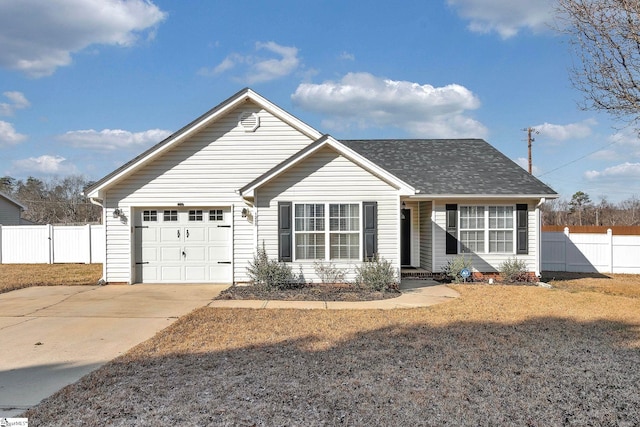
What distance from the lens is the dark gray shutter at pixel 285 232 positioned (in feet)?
36.5

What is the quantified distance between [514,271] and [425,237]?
2.81m

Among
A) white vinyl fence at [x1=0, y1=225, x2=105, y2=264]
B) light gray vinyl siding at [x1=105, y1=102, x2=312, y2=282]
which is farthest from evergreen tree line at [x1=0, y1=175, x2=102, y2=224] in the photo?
light gray vinyl siding at [x1=105, y1=102, x2=312, y2=282]

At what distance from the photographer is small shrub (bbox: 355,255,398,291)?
1062 cm

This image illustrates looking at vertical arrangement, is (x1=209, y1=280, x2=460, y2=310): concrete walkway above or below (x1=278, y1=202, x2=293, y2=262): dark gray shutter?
below

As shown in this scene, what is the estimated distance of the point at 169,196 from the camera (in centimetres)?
1218

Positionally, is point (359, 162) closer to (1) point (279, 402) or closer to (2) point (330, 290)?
(2) point (330, 290)

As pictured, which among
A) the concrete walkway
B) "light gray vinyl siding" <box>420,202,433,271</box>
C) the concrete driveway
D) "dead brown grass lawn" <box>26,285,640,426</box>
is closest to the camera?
"dead brown grass lawn" <box>26,285,640,426</box>

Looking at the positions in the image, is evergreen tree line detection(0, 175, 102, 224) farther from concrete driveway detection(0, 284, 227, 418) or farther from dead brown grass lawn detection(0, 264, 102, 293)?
concrete driveway detection(0, 284, 227, 418)

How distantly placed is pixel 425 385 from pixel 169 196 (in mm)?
9670

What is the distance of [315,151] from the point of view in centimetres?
1106

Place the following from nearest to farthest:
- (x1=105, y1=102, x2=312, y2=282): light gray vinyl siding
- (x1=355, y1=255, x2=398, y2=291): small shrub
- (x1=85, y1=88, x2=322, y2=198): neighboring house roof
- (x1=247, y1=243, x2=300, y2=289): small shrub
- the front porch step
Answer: (x1=355, y1=255, x2=398, y2=291): small shrub → (x1=247, y1=243, x2=300, y2=289): small shrub → (x1=85, y1=88, x2=322, y2=198): neighboring house roof → (x1=105, y1=102, x2=312, y2=282): light gray vinyl siding → the front porch step

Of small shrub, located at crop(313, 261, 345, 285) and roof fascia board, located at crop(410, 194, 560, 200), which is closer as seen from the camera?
small shrub, located at crop(313, 261, 345, 285)

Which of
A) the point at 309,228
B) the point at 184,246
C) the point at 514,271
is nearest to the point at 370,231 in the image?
the point at 309,228

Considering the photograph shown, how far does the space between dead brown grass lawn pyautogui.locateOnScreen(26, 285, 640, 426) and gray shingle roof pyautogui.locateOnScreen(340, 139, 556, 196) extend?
5.78 metres
